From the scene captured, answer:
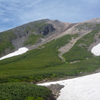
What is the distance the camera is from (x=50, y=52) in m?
79.8

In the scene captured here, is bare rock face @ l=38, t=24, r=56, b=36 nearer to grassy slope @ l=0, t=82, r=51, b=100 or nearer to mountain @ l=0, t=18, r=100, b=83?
mountain @ l=0, t=18, r=100, b=83

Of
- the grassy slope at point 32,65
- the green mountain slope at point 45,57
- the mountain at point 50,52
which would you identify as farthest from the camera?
the mountain at point 50,52

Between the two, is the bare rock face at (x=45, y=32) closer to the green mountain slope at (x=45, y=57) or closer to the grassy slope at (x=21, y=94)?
the green mountain slope at (x=45, y=57)

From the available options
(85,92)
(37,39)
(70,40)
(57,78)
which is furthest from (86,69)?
(37,39)

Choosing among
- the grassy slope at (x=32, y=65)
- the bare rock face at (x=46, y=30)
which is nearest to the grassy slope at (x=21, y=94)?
the grassy slope at (x=32, y=65)

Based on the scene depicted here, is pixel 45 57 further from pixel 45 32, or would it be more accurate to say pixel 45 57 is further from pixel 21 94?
pixel 45 32

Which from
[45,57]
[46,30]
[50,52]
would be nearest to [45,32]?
[46,30]

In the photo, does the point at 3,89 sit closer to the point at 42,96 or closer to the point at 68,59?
the point at 42,96

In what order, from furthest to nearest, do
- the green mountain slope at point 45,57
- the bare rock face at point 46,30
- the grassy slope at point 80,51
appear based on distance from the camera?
the bare rock face at point 46,30
the grassy slope at point 80,51
the green mountain slope at point 45,57

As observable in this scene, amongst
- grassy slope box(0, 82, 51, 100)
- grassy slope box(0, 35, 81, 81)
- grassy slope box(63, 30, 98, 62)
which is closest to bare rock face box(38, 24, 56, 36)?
grassy slope box(0, 35, 81, 81)

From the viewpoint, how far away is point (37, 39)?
4887 inches

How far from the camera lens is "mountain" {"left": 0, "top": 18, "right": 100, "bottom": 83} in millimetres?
41819

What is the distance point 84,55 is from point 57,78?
111 feet

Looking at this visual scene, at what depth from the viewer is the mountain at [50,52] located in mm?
41819
